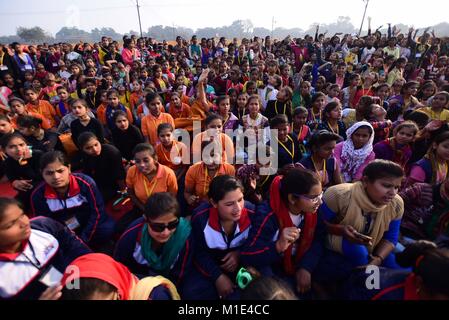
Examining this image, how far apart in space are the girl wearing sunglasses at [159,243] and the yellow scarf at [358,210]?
131cm

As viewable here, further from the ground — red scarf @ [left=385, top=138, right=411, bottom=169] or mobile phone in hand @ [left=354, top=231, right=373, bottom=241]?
red scarf @ [left=385, top=138, right=411, bottom=169]

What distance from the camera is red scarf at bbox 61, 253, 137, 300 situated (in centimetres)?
154

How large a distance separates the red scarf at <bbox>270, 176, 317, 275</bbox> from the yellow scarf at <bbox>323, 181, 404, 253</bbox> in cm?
24

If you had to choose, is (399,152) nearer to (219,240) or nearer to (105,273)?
(219,240)

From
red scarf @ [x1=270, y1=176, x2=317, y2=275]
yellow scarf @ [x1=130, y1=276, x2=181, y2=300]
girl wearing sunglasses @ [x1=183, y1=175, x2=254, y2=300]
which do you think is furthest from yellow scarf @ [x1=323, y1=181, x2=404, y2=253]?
yellow scarf @ [x1=130, y1=276, x2=181, y2=300]

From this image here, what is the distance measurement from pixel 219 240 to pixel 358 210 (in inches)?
47.3

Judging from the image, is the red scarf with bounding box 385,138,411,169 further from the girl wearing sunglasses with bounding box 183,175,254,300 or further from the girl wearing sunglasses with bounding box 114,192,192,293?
the girl wearing sunglasses with bounding box 114,192,192,293

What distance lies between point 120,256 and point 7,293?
2.45 ft

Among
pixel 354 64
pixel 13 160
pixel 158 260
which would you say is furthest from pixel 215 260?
pixel 354 64

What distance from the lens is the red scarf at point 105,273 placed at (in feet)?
5.06

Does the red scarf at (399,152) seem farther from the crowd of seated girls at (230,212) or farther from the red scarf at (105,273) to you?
the red scarf at (105,273)

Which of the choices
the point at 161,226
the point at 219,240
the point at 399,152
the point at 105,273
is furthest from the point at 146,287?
the point at 399,152

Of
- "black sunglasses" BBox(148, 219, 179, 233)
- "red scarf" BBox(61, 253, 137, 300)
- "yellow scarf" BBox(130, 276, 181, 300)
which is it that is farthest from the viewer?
"black sunglasses" BBox(148, 219, 179, 233)

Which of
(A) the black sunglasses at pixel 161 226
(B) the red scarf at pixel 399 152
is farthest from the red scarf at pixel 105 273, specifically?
(B) the red scarf at pixel 399 152
